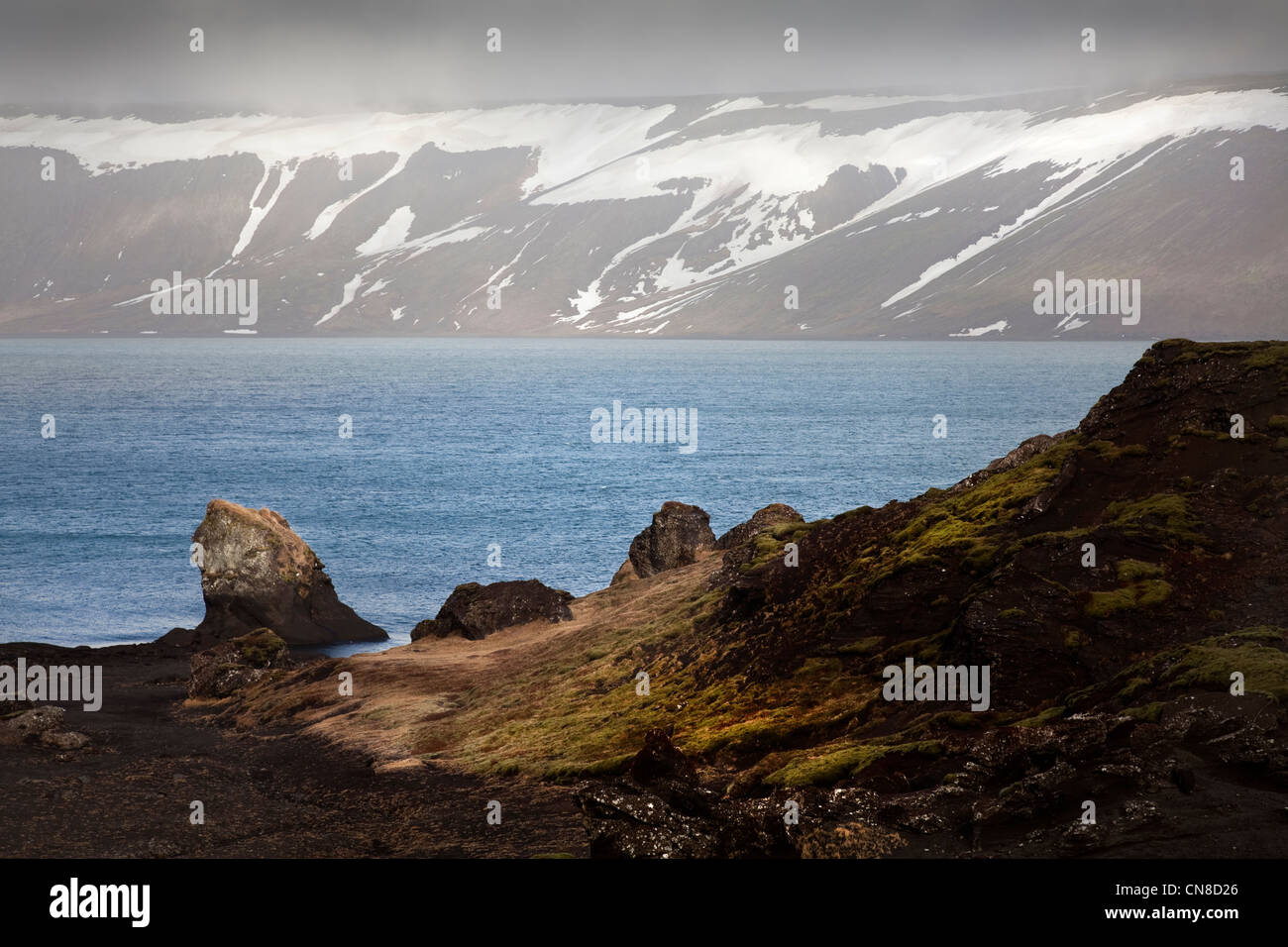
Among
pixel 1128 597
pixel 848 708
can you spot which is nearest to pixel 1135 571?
pixel 1128 597

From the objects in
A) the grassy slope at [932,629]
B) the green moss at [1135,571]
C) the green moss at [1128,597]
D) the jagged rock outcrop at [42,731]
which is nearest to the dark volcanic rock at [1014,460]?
the grassy slope at [932,629]

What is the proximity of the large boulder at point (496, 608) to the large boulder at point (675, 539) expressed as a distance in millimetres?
4407

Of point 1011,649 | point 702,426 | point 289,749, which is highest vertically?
point 702,426

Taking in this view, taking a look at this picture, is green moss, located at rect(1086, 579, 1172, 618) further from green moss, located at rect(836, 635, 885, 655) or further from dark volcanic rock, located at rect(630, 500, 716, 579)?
dark volcanic rock, located at rect(630, 500, 716, 579)

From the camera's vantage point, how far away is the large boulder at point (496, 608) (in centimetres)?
5416

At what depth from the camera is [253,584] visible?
201 ft

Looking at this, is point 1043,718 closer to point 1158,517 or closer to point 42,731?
point 1158,517

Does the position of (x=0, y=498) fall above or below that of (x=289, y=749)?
above

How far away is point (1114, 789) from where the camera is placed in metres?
20.0

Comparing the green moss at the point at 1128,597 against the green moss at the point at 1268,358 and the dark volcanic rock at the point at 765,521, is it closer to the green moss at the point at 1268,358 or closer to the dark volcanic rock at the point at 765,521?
the green moss at the point at 1268,358

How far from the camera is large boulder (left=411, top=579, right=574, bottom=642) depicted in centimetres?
5416
